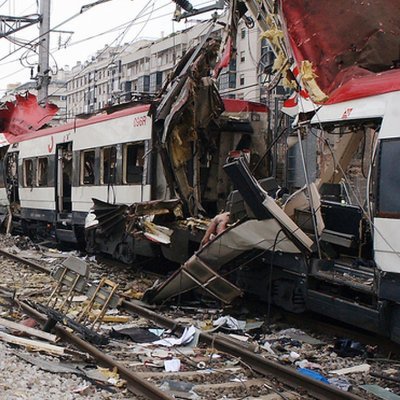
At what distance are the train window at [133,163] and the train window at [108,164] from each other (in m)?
0.46

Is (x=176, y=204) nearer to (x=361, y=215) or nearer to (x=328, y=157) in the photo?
(x=328, y=157)

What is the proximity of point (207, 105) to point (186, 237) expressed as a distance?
247 cm

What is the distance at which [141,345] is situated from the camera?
809 cm

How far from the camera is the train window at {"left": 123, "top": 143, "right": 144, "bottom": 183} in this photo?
44.3 ft

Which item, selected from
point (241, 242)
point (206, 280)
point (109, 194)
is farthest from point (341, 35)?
point (109, 194)

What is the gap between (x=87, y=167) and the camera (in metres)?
16.2

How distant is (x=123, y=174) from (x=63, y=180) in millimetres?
4787

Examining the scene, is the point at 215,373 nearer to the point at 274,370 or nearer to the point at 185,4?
the point at 274,370

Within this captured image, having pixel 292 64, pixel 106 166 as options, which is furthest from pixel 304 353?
pixel 106 166

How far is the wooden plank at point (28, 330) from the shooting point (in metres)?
7.89

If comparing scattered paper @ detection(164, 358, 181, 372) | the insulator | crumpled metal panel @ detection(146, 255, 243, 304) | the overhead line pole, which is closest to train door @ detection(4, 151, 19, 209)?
the overhead line pole

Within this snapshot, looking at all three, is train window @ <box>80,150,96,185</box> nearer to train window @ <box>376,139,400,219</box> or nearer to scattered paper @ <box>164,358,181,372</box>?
scattered paper @ <box>164,358,181,372</box>

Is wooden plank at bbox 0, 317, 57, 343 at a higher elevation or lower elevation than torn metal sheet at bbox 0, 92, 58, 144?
lower

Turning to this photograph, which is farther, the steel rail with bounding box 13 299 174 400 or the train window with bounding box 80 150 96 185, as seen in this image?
the train window with bounding box 80 150 96 185
